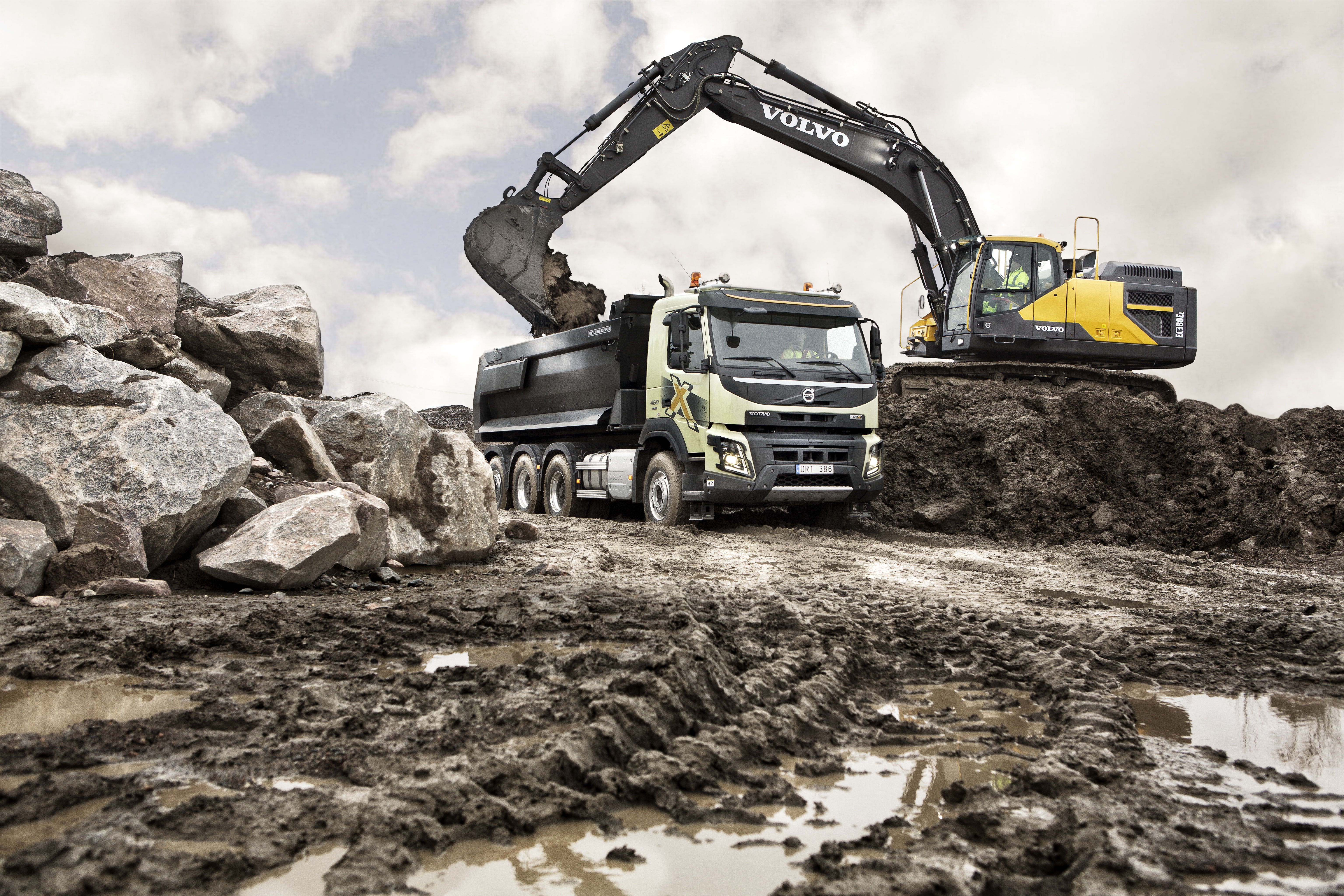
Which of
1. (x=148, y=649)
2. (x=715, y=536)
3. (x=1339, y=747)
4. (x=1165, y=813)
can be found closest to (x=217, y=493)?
(x=148, y=649)

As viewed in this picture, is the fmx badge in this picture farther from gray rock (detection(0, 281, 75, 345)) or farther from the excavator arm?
gray rock (detection(0, 281, 75, 345))

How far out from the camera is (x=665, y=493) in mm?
11617

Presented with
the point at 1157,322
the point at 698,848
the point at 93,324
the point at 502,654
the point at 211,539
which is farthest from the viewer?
the point at 1157,322

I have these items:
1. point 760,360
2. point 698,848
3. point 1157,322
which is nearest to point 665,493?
point 760,360

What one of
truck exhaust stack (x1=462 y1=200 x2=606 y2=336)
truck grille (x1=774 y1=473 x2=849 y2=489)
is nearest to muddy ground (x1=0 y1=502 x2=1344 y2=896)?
truck grille (x1=774 y1=473 x2=849 y2=489)

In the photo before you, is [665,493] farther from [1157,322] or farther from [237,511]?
[1157,322]

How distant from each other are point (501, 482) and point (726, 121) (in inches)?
276

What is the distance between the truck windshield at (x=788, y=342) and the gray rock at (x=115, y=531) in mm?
6163

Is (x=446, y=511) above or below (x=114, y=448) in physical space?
below

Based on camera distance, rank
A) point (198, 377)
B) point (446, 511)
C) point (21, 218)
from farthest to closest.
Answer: point (446, 511) → point (21, 218) → point (198, 377)

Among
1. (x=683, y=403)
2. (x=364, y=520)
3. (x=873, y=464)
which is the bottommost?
(x=364, y=520)

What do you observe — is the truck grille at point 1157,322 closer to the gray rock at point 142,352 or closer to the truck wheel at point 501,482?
the truck wheel at point 501,482

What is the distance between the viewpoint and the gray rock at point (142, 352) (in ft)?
24.8

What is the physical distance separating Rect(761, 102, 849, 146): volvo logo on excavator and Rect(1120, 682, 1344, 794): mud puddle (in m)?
12.8
